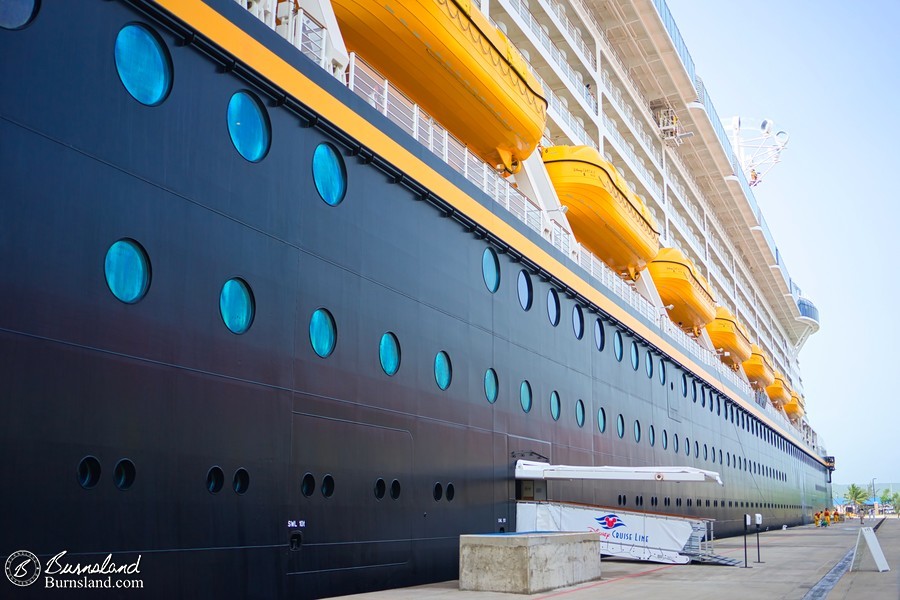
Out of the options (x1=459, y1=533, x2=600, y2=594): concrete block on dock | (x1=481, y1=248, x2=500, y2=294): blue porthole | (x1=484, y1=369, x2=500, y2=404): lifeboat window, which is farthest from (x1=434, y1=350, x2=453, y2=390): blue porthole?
(x1=459, y1=533, x2=600, y2=594): concrete block on dock

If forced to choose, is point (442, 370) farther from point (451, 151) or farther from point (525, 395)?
point (451, 151)

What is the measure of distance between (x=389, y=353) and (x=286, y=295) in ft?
7.75

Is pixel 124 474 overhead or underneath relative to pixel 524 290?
underneath

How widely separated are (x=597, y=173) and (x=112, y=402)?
1546cm

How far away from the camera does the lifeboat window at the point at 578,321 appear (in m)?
18.7

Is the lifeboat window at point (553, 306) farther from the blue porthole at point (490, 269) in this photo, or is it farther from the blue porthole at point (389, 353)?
the blue porthole at point (389, 353)

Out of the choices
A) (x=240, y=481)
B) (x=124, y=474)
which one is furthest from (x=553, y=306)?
(x=124, y=474)

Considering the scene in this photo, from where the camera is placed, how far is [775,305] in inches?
2830

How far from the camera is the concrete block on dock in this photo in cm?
1109

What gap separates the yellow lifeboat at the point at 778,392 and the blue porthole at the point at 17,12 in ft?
185

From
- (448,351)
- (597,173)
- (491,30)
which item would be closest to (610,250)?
(597,173)

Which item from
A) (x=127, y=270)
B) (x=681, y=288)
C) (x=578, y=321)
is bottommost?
(x=127, y=270)

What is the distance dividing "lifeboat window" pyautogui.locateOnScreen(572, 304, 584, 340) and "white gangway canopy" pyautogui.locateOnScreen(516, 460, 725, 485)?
14.0ft

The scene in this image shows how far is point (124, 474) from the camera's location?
23.5 feet
